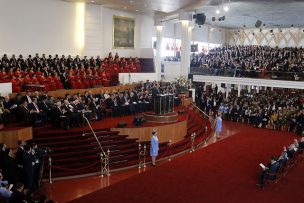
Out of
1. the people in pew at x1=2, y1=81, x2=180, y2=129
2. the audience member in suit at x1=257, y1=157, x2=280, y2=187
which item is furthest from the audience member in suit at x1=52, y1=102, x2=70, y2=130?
the audience member in suit at x1=257, y1=157, x2=280, y2=187

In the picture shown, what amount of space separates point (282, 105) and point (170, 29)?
574 inches

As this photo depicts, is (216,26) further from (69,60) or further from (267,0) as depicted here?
(69,60)

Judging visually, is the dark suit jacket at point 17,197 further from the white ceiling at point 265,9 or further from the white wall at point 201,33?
the white wall at point 201,33

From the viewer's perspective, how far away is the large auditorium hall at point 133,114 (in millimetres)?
9883

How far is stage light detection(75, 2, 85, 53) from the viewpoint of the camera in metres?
21.3

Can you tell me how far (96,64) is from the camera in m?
20.7

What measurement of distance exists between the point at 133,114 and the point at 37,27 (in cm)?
763

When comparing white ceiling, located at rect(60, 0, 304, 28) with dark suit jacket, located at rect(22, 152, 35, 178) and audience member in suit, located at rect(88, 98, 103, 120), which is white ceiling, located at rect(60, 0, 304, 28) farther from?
dark suit jacket, located at rect(22, 152, 35, 178)

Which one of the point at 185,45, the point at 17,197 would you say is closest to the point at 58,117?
the point at 17,197

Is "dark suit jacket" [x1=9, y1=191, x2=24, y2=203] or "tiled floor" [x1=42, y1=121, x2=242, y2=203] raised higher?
"dark suit jacket" [x1=9, y1=191, x2=24, y2=203]

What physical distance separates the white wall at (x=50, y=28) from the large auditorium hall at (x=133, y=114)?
63mm

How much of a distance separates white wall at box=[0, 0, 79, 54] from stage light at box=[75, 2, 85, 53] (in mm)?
241

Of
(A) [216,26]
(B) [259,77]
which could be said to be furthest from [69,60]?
(A) [216,26]

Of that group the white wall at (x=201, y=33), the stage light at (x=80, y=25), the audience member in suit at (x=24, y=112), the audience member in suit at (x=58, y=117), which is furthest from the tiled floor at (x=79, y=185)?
the white wall at (x=201, y=33)
